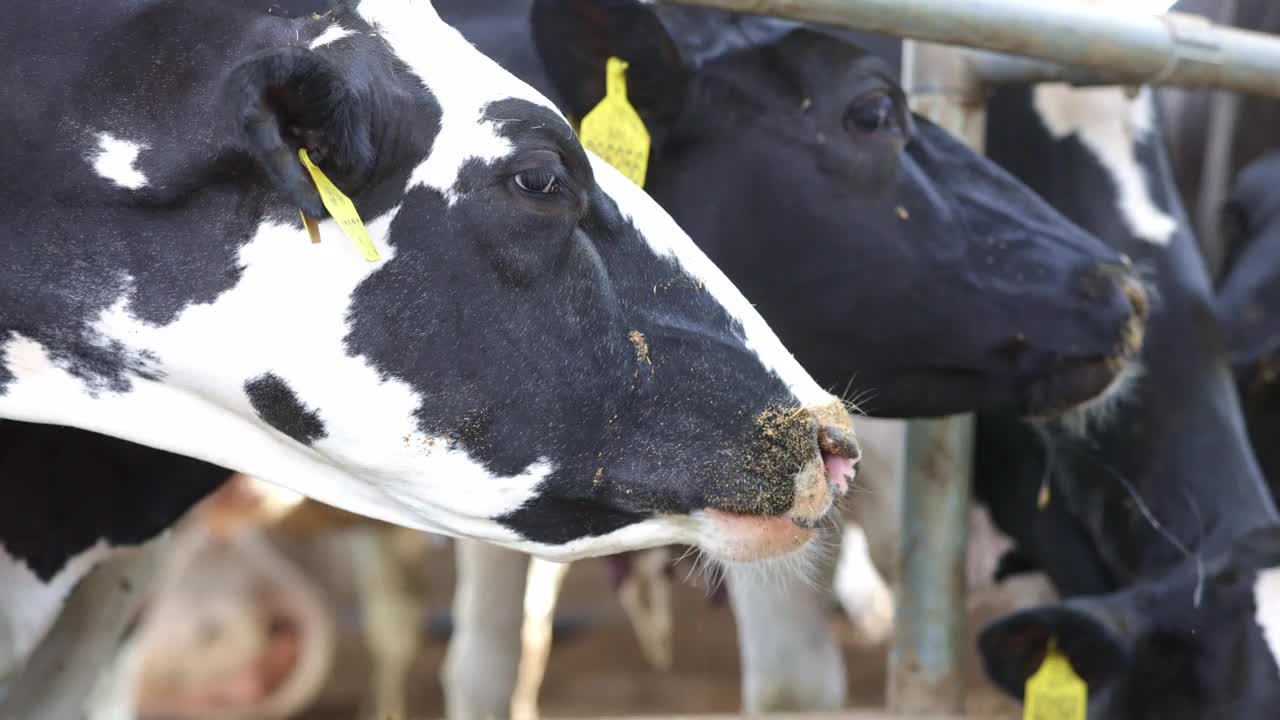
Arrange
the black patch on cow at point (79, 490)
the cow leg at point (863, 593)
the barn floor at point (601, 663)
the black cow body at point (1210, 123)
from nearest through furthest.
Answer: the black patch on cow at point (79, 490) → the black cow body at point (1210, 123) → the cow leg at point (863, 593) → the barn floor at point (601, 663)

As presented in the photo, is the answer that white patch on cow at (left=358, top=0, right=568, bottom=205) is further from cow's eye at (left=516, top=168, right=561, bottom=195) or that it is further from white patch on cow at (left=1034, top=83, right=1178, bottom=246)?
white patch on cow at (left=1034, top=83, right=1178, bottom=246)

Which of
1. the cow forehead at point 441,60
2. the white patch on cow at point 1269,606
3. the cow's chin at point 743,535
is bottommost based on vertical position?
the white patch on cow at point 1269,606

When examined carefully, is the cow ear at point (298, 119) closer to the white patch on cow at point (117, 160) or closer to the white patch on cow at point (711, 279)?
the white patch on cow at point (117, 160)

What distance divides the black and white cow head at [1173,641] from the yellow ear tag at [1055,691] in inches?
0.5

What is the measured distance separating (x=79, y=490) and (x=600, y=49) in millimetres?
944

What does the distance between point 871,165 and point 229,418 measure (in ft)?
3.79

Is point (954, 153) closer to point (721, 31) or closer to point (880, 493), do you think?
point (721, 31)

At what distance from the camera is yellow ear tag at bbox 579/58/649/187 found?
2.26 metres

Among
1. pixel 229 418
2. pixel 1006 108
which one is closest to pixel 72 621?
pixel 229 418

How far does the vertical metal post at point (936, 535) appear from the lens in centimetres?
276

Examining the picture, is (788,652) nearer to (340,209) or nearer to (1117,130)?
(1117,130)

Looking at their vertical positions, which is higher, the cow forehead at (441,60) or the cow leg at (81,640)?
the cow forehead at (441,60)

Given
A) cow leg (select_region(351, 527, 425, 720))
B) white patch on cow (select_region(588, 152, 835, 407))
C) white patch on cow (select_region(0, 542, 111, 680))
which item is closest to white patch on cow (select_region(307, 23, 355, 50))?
white patch on cow (select_region(588, 152, 835, 407))

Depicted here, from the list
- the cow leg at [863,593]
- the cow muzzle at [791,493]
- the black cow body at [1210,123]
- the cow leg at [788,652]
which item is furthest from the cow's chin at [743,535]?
the black cow body at [1210,123]
